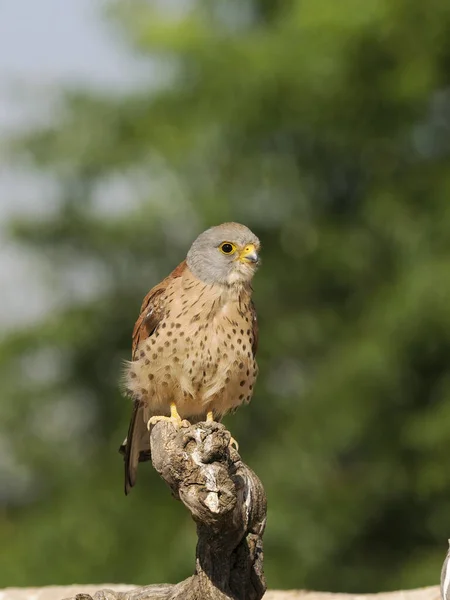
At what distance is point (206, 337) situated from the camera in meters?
4.11

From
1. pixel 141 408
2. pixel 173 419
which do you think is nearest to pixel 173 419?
pixel 173 419

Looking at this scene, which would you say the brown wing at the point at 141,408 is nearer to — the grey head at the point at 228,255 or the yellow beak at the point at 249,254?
the grey head at the point at 228,255

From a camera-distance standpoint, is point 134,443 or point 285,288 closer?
point 134,443

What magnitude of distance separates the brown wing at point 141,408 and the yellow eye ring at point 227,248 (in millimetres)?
265

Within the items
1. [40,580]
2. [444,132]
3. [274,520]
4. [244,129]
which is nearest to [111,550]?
[40,580]

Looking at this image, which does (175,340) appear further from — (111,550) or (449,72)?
(449,72)

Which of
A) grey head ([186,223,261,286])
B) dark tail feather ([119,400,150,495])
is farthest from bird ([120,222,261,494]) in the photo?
dark tail feather ([119,400,150,495])

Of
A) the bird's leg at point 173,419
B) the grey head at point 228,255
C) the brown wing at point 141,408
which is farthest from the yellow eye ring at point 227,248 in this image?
the bird's leg at point 173,419

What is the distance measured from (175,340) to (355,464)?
591 cm

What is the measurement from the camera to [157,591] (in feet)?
13.4

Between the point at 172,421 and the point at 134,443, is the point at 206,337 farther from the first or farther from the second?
the point at 134,443

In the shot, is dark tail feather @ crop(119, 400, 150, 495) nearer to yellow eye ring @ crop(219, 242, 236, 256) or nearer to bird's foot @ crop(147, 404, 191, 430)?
bird's foot @ crop(147, 404, 191, 430)

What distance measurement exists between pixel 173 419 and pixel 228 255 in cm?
67

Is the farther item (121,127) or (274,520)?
(121,127)
